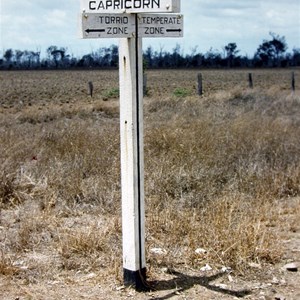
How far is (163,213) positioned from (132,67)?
6.68 feet

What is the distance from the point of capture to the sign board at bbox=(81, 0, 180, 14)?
3730mm

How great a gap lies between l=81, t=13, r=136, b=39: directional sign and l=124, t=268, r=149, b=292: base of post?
161 centimetres

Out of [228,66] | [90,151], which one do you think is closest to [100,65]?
[228,66]

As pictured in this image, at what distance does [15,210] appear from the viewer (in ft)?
20.0

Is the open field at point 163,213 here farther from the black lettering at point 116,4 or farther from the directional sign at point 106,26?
the black lettering at point 116,4

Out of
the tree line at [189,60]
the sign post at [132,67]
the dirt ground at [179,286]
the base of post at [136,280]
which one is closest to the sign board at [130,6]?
the sign post at [132,67]

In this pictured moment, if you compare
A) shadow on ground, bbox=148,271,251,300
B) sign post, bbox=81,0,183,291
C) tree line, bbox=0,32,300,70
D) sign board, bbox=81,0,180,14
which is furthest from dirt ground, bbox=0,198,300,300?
tree line, bbox=0,32,300,70

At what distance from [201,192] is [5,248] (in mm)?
2424

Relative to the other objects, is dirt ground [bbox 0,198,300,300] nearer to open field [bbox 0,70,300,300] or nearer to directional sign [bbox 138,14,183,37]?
Answer: open field [bbox 0,70,300,300]

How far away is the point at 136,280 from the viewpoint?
13.3 feet

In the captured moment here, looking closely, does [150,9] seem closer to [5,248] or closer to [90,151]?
[5,248]

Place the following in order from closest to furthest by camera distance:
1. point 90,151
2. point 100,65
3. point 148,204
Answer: point 148,204 < point 90,151 < point 100,65

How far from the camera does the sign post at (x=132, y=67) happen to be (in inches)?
149

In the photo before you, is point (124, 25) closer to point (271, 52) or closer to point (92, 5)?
point (92, 5)
